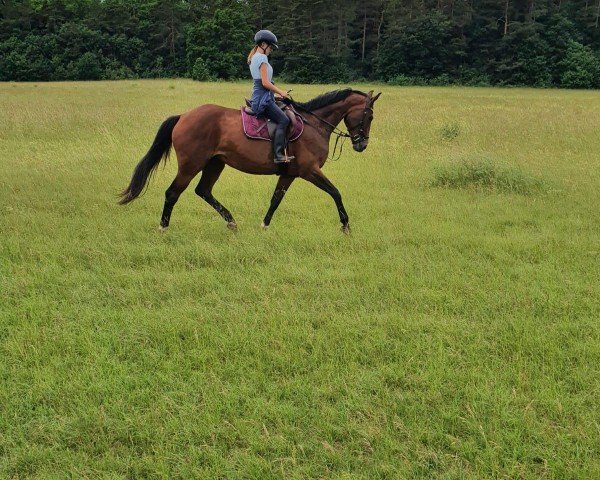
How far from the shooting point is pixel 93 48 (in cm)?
6222

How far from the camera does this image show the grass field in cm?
312

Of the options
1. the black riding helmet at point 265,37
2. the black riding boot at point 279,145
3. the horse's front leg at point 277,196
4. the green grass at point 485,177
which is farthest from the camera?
the green grass at point 485,177

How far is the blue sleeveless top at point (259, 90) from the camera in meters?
7.30

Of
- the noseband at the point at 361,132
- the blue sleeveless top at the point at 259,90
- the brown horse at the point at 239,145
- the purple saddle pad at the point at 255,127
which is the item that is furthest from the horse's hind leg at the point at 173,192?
the noseband at the point at 361,132

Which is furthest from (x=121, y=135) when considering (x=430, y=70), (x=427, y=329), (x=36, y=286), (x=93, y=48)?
(x=93, y=48)

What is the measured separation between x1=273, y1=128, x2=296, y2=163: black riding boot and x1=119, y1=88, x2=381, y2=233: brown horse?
187 millimetres

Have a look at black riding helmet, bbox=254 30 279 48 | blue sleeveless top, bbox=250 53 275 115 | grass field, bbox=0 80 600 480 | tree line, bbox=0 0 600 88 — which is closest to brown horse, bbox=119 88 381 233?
blue sleeveless top, bbox=250 53 275 115

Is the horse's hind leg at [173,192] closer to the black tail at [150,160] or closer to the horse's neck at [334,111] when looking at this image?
the black tail at [150,160]

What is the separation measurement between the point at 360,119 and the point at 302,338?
454 centimetres

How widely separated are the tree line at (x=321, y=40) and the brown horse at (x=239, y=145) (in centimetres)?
4980

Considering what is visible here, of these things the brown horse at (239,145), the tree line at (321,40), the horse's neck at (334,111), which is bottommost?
the brown horse at (239,145)

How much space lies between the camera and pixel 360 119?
7.95 metres

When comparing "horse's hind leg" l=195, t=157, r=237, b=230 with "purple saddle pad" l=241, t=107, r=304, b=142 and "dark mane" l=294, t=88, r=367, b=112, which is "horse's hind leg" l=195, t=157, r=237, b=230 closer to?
"purple saddle pad" l=241, t=107, r=304, b=142

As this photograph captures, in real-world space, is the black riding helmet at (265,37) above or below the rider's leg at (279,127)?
above
